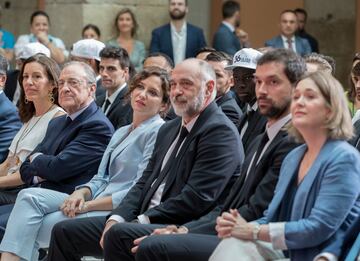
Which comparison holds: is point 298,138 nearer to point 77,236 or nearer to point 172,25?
point 77,236

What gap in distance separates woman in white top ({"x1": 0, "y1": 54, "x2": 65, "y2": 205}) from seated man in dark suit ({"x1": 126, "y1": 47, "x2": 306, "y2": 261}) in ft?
7.87

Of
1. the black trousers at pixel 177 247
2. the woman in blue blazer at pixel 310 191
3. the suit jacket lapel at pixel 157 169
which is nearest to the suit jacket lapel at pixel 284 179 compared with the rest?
the woman in blue blazer at pixel 310 191

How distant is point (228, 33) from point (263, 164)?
24.1 ft

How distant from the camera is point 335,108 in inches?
213

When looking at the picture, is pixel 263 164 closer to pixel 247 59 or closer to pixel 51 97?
pixel 247 59

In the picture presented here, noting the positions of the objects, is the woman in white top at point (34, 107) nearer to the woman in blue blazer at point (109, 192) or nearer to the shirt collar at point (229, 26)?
the woman in blue blazer at point (109, 192)

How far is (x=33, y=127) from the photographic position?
8344 millimetres

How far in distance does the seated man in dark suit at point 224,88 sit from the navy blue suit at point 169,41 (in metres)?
4.34

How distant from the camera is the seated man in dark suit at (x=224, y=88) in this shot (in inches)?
316

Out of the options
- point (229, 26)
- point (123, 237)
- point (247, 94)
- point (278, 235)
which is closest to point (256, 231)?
point (278, 235)

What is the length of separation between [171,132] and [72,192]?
1056 mm

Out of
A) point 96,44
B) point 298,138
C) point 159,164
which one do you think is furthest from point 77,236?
point 96,44

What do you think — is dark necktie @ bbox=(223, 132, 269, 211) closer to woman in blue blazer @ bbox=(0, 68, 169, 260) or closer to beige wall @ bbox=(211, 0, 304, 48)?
woman in blue blazer @ bbox=(0, 68, 169, 260)

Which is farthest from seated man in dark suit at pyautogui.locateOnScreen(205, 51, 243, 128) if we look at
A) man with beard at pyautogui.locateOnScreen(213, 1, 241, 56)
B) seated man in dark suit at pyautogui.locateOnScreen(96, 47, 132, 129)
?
man with beard at pyautogui.locateOnScreen(213, 1, 241, 56)
